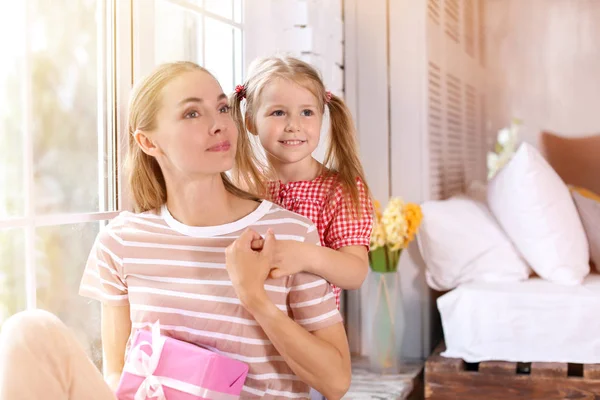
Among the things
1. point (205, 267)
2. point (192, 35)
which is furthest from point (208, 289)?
point (192, 35)

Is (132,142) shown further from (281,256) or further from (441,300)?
(441,300)

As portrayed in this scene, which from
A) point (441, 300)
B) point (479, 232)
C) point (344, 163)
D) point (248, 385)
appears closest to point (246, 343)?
point (248, 385)

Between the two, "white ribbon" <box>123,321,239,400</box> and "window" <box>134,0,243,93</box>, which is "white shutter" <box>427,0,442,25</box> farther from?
"white ribbon" <box>123,321,239,400</box>

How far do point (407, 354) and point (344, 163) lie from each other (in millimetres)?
1347

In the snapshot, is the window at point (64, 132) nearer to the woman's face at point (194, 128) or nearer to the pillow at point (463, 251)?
the woman's face at point (194, 128)

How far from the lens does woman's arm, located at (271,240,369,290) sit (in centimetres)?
128

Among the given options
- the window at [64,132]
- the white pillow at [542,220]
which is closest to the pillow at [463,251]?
the white pillow at [542,220]

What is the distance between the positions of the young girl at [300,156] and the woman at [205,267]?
0.84 ft

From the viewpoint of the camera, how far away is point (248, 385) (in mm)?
1338

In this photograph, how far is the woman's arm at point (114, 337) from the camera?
4.64 ft

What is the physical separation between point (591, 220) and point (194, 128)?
1836 mm

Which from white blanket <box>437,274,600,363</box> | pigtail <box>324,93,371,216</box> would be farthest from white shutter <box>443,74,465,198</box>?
pigtail <box>324,93,371,216</box>

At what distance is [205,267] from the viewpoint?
134cm

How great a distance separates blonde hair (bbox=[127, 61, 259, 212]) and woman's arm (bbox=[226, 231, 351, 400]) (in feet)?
0.73
